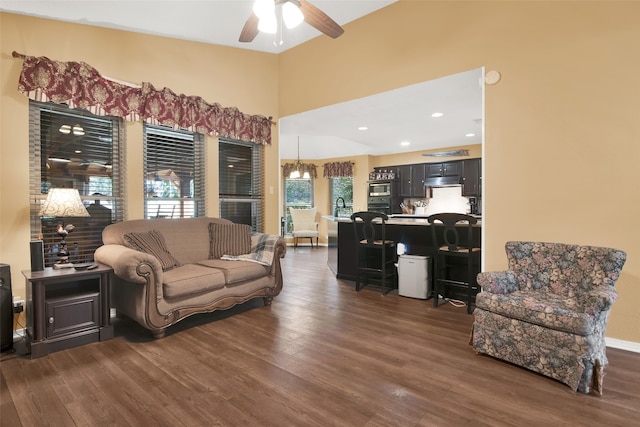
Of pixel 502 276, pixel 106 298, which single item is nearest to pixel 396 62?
pixel 502 276

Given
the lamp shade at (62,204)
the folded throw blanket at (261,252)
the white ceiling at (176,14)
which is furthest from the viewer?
the folded throw blanket at (261,252)

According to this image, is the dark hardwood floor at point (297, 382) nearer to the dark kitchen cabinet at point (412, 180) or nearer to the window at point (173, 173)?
the window at point (173, 173)

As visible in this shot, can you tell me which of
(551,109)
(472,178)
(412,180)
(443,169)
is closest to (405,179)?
(412,180)

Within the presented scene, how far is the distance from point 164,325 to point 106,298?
0.56m

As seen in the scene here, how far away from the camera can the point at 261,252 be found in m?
3.88

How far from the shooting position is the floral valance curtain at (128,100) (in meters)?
2.97

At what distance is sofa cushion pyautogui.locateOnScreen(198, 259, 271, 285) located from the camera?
3341 millimetres

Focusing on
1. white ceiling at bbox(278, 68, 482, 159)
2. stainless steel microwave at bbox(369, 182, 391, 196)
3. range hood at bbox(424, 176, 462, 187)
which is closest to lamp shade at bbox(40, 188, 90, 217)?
white ceiling at bbox(278, 68, 482, 159)

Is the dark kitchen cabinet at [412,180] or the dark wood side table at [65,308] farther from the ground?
the dark kitchen cabinet at [412,180]

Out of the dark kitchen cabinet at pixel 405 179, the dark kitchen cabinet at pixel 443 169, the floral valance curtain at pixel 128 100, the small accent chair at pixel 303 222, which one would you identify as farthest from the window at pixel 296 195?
the floral valance curtain at pixel 128 100

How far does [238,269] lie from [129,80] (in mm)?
2399

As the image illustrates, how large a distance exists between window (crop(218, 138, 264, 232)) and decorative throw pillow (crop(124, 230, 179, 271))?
51.4 inches

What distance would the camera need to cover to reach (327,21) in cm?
258

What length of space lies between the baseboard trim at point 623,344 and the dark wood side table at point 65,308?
13.9ft
